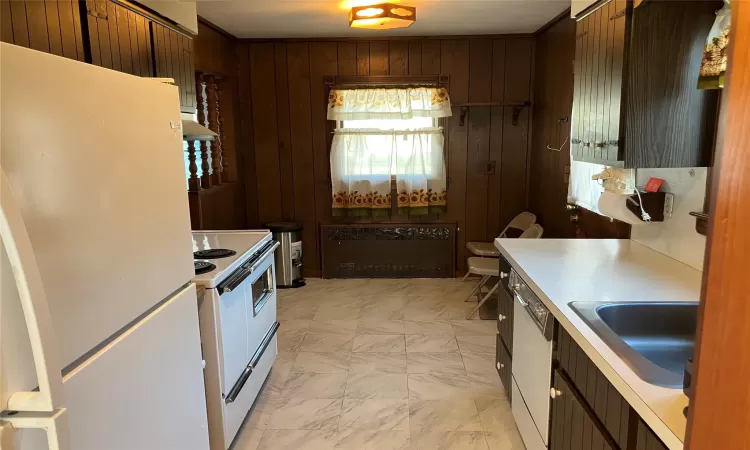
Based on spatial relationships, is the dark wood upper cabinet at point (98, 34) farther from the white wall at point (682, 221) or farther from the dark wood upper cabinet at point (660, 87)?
the white wall at point (682, 221)

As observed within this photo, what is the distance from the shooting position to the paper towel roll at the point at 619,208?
239cm

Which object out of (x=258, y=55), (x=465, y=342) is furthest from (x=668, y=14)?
→ (x=258, y=55)

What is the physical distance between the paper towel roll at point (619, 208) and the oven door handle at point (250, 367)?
1972mm

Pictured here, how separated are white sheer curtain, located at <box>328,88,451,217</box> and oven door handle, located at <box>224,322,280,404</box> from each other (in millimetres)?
2121

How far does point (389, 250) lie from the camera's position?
5109 millimetres

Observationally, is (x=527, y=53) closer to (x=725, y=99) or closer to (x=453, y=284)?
(x=453, y=284)

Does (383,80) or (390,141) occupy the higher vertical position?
(383,80)

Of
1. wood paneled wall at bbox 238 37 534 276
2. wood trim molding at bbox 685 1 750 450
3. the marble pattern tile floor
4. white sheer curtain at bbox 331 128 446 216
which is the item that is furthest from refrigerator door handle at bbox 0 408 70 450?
wood paneled wall at bbox 238 37 534 276

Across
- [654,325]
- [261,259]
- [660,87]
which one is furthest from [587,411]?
[261,259]

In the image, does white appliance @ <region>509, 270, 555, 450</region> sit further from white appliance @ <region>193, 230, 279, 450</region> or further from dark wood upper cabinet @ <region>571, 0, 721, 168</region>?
white appliance @ <region>193, 230, 279, 450</region>

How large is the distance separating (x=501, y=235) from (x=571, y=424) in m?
3.37

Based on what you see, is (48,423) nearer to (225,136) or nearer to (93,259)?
(93,259)

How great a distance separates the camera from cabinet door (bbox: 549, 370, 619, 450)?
1.44 m

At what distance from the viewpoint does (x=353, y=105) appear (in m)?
4.79
